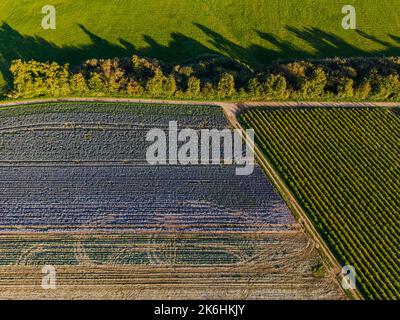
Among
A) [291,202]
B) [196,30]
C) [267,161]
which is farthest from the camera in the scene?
[196,30]

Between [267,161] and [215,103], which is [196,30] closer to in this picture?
[215,103]

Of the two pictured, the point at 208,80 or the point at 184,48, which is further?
the point at 184,48

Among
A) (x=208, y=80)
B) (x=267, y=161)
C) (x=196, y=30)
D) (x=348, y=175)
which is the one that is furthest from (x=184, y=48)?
(x=348, y=175)

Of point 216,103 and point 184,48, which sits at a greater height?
point 184,48

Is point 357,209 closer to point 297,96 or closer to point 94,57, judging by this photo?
point 297,96

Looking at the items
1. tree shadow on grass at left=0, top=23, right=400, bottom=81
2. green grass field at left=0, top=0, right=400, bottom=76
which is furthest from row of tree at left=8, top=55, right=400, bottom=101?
green grass field at left=0, top=0, right=400, bottom=76

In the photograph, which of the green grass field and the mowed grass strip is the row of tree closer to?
the mowed grass strip
